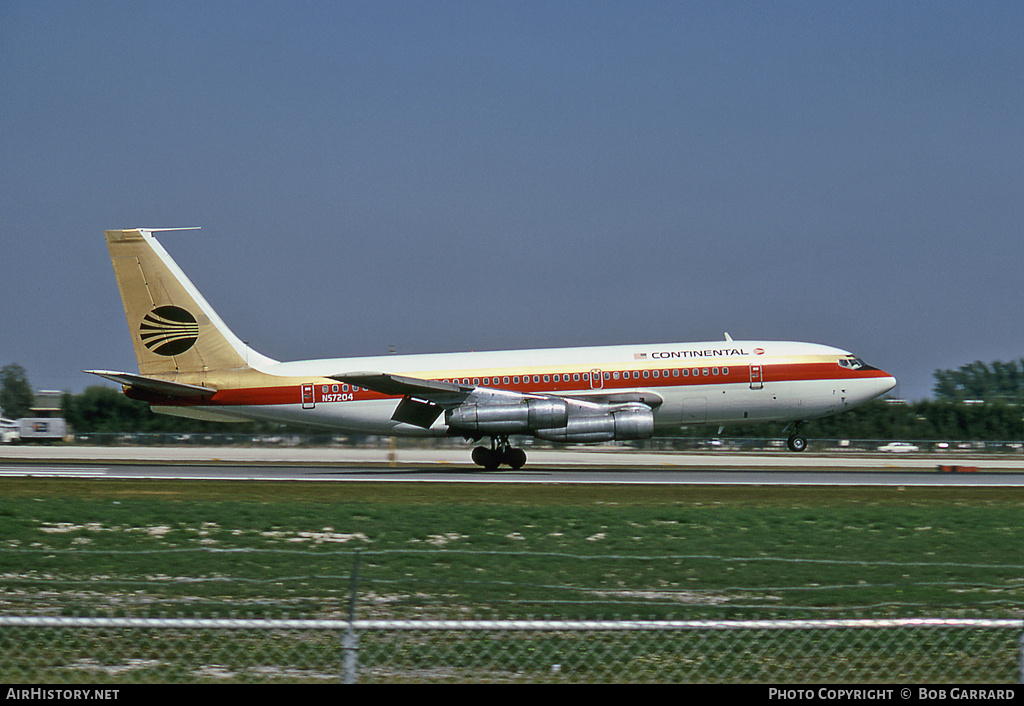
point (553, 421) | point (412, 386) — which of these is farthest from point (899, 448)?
point (412, 386)

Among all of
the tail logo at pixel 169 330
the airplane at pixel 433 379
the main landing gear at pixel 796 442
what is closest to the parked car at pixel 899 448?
the main landing gear at pixel 796 442

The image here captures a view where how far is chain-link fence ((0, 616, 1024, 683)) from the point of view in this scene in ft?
32.0

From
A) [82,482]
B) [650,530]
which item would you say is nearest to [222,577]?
[650,530]

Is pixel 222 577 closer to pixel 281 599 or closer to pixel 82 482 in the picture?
pixel 281 599

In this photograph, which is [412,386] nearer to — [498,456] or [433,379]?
[433,379]

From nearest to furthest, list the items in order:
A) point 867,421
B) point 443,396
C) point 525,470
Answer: point 443,396, point 525,470, point 867,421

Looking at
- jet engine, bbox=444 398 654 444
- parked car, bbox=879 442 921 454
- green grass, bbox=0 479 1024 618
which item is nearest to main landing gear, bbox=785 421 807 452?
jet engine, bbox=444 398 654 444

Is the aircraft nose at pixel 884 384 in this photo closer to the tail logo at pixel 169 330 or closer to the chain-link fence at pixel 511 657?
the tail logo at pixel 169 330

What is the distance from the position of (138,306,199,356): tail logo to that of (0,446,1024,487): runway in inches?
185

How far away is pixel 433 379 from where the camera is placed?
4125cm

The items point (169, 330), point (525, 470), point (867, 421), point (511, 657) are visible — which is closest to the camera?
point (511, 657)

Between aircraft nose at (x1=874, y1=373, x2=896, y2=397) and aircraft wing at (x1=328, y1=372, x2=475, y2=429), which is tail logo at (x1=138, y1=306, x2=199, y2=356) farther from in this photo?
aircraft nose at (x1=874, y1=373, x2=896, y2=397)

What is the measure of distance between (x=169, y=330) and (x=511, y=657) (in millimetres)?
34435

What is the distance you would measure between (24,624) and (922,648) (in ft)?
30.8
